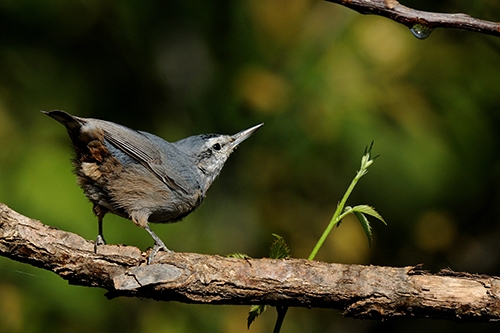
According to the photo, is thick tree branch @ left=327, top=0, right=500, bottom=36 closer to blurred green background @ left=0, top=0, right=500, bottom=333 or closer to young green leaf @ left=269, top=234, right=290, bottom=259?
young green leaf @ left=269, top=234, right=290, bottom=259

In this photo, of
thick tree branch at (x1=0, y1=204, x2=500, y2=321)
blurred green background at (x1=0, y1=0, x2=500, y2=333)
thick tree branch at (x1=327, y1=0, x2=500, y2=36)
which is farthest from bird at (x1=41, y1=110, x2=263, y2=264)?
thick tree branch at (x1=327, y1=0, x2=500, y2=36)

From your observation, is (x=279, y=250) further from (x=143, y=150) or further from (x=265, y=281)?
(x=143, y=150)

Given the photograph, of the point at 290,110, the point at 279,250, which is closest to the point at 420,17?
the point at 279,250

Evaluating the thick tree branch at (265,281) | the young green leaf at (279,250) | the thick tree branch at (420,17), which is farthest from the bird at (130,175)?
the thick tree branch at (420,17)

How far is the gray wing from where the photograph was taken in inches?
151

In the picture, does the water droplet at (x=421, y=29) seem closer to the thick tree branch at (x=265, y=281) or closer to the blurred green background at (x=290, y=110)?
the thick tree branch at (x=265, y=281)

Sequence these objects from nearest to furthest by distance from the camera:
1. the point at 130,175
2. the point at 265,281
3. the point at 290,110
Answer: the point at 265,281 → the point at 130,175 → the point at 290,110

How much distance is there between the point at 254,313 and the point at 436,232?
2.96 metres

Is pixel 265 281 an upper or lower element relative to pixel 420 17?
lower

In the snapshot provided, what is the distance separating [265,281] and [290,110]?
269cm

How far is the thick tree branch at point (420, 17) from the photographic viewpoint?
2377 mm

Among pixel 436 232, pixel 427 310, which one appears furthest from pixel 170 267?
pixel 436 232

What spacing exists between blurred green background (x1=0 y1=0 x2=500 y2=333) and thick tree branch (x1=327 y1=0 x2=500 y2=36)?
2.43 m

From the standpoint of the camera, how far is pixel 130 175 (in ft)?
13.0
